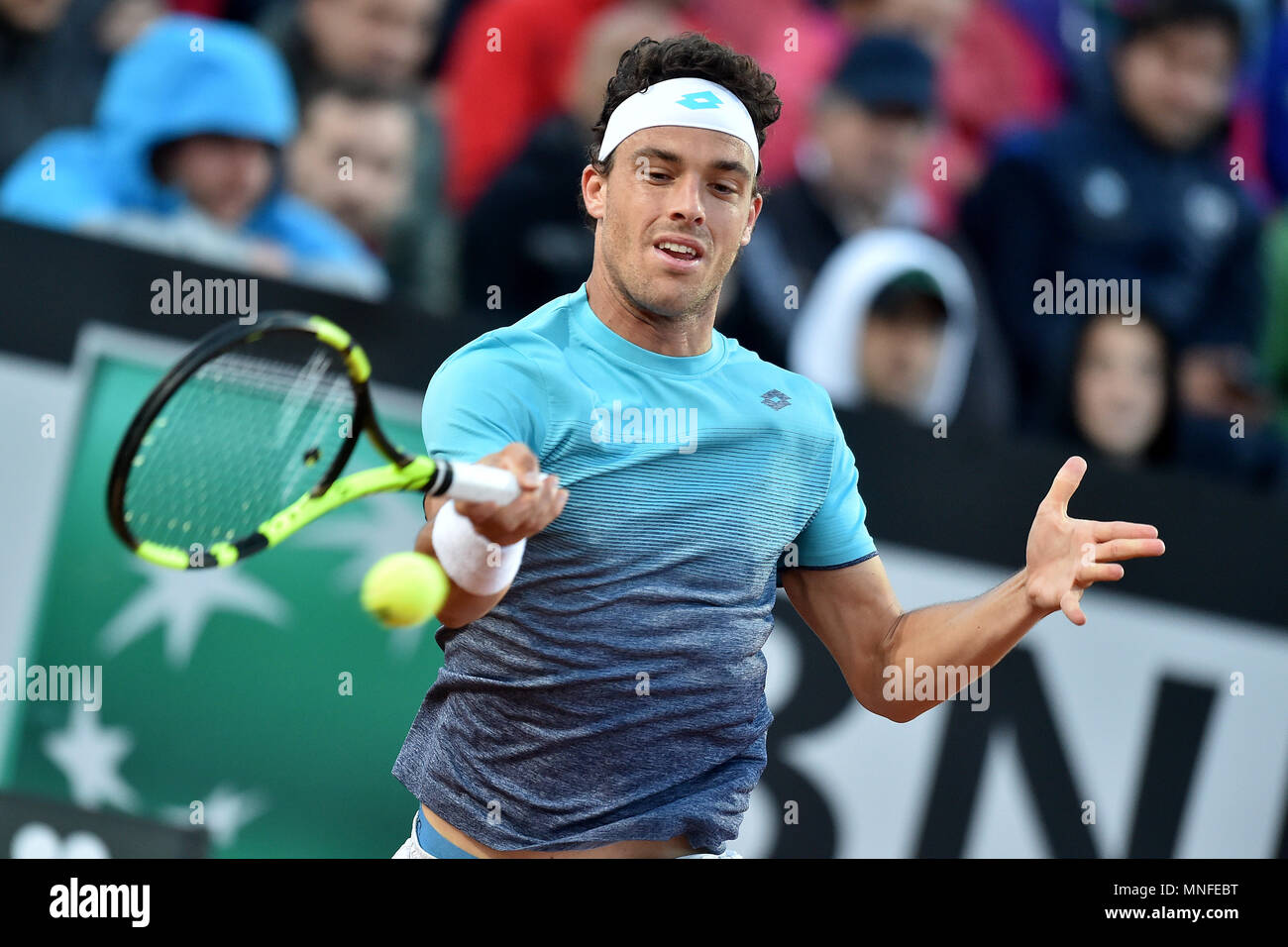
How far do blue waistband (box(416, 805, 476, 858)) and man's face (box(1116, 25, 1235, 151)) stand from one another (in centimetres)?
500

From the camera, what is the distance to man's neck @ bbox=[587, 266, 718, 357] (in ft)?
10.8

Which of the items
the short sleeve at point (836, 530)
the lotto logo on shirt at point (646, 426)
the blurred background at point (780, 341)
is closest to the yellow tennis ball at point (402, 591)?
the lotto logo on shirt at point (646, 426)

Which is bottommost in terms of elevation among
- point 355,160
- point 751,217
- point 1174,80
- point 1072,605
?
point 1072,605

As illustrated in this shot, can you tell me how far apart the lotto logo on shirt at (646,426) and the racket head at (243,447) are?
1.30 ft

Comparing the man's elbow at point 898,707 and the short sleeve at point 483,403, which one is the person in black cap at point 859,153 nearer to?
the man's elbow at point 898,707

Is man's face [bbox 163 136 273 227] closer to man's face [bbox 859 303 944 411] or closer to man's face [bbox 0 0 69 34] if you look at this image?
man's face [bbox 0 0 69 34]

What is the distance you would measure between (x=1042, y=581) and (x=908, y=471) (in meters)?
2.41

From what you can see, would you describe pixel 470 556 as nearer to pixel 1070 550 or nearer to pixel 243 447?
pixel 243 447

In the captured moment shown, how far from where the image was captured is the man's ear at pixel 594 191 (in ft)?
Result: 11.1

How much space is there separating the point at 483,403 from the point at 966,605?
1.00m

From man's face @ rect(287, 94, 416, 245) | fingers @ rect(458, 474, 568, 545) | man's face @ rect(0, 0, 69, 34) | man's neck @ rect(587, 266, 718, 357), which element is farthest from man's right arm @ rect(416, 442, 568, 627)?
man's face @ rect(0, 0, 69, 34)

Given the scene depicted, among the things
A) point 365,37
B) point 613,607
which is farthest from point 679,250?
point 365,37

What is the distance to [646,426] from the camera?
3.19 metres
